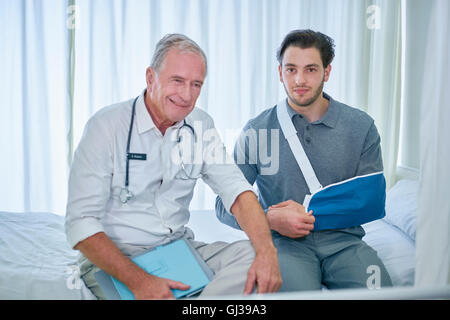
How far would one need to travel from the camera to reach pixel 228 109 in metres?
2.07

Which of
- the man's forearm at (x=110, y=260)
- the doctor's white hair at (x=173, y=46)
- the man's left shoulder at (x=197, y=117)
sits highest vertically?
the doctor's white hair at (x=173, y=46)

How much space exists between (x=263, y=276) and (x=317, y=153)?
1.85ft

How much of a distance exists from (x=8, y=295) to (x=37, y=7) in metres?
1.37

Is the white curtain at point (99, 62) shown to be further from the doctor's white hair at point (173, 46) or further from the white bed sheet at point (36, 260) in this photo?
the doctor's white hair at point (173, 46)

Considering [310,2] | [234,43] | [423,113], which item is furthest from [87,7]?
[423,113]

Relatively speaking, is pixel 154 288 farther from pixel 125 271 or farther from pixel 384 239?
pixel 384 239

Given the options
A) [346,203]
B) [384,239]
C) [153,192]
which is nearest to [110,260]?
[153,192]

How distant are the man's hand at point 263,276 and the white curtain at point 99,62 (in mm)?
1016

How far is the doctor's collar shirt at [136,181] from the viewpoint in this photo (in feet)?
3.34

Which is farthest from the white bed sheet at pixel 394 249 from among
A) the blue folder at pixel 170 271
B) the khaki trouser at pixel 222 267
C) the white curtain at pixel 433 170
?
the blue folder at pixel 170 271

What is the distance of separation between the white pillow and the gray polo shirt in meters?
0.30

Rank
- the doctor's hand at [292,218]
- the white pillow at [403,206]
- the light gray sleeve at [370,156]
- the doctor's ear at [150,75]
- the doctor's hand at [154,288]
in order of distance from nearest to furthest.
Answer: the doctor's hand at [154,288]
the doctor's ear at [150,75]
the doctor's hand at [292,218]
the light gray sleeve at [370,156]
the white pillow at [403,206]

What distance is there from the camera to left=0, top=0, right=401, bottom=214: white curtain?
1816 millimetres

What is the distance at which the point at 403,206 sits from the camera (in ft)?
5.37
